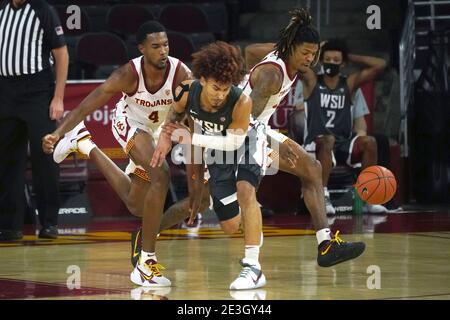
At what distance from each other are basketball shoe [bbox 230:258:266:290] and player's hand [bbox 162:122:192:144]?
88 cm

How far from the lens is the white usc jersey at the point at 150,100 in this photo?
28.1ft

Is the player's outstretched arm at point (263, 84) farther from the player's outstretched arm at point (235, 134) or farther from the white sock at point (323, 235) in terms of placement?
the white sock at point (323, 235)

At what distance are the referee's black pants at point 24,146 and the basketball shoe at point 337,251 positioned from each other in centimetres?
337

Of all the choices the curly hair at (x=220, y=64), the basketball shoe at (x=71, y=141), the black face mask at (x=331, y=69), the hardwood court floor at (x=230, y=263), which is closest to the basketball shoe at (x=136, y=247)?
the hardwood court floor at (x=230, y=263)

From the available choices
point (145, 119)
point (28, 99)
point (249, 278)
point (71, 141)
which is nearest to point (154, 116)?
point (145, 119)

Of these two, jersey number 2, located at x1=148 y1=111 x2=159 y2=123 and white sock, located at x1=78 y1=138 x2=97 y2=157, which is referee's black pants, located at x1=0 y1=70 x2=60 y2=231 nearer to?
white sock, located at x1=78 y1=138 x2=97 y2=157

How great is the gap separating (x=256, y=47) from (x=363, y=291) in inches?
102

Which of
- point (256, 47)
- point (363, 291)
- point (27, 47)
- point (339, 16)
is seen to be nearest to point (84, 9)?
point (339, 16)

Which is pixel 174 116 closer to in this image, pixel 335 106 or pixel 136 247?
pixel 136 247

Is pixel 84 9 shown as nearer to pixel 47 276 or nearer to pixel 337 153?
pixel 337 153
